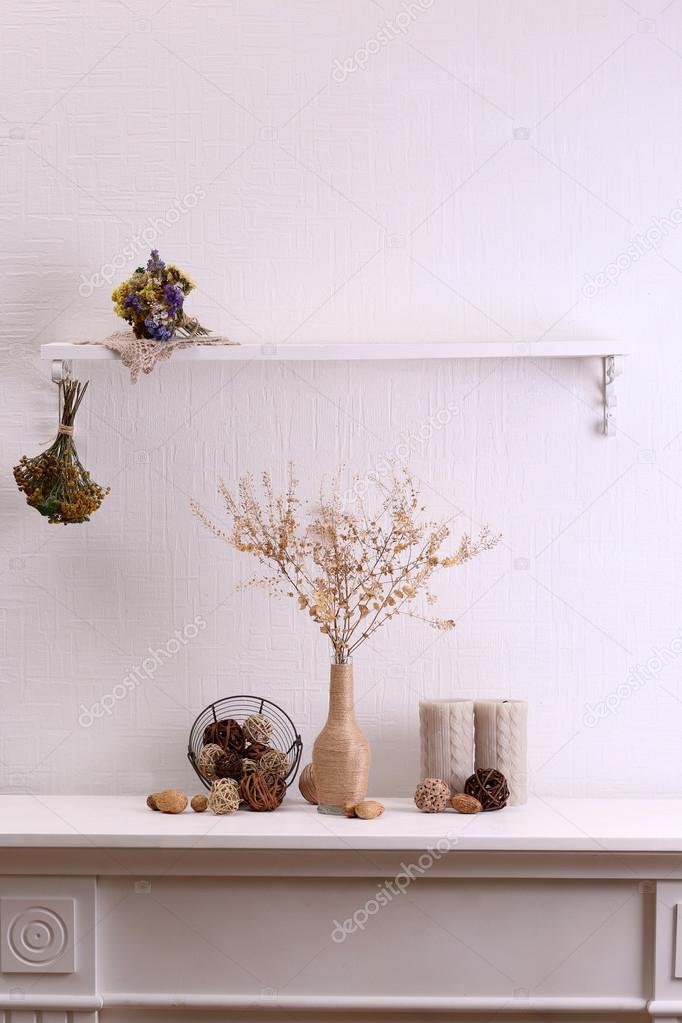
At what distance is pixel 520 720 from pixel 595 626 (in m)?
0.25

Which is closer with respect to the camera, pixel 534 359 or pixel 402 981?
pixel 402 981

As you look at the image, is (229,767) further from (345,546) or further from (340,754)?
(345,546)

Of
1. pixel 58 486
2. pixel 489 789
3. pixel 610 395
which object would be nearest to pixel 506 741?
pixel 489 789

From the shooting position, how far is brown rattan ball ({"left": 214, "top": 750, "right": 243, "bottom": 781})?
1.58 meters

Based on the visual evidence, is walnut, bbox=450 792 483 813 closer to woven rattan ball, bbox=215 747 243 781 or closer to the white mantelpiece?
the white mantelpiece

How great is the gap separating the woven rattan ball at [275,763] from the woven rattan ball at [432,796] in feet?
0.71

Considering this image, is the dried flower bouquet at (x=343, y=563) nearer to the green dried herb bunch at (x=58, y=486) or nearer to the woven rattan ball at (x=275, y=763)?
the woven rattan ball at (x=275, y=763)

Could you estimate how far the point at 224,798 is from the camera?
5.02ft

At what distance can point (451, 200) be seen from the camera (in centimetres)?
175

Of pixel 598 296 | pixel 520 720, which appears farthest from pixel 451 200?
pixel 520 720

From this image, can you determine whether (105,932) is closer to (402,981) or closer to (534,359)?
(402,981)

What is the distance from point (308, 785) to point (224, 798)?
154 mm

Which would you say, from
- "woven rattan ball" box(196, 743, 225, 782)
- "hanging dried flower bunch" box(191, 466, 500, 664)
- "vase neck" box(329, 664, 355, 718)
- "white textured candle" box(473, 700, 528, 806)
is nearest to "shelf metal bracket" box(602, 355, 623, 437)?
"hanging dried flower bunch" box(191, 466, 500, 664)

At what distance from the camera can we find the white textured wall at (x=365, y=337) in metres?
1.74
